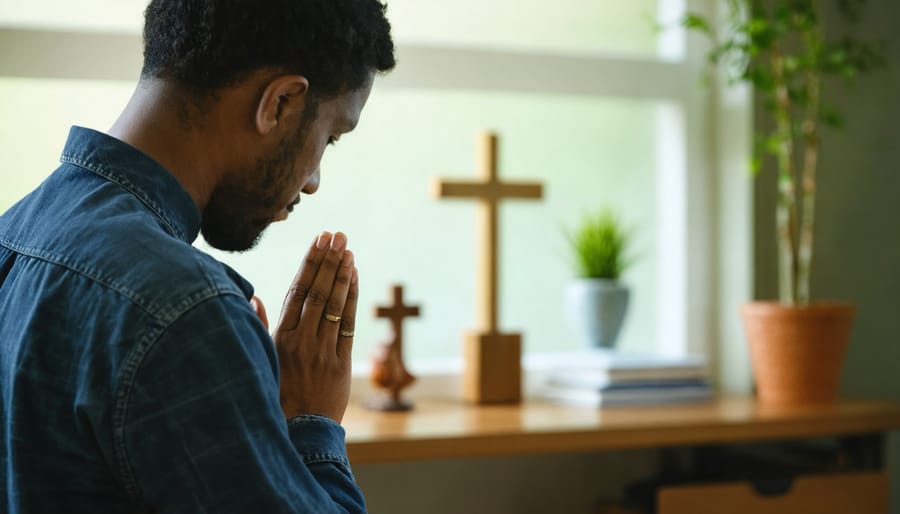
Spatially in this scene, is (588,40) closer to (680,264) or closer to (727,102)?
(727,102)

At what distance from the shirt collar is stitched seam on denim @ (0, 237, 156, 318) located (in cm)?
9

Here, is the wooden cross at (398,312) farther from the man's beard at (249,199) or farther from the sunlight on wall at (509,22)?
the man's beard at (249,199)

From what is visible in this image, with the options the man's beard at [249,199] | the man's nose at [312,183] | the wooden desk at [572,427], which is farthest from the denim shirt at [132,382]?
the wooden desk at [572,427]

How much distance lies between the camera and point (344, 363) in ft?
3.65

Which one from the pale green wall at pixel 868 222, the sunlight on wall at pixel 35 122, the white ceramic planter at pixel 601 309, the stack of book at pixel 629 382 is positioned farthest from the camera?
the pale green wall at pixel 868 222

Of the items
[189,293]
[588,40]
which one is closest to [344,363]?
[189,293]

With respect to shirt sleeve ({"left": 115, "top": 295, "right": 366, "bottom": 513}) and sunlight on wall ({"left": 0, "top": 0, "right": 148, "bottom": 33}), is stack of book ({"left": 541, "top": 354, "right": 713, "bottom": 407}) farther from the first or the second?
shirt sleeve ({"left": 115, "top": 295, "right": 366, "bottom": 513})

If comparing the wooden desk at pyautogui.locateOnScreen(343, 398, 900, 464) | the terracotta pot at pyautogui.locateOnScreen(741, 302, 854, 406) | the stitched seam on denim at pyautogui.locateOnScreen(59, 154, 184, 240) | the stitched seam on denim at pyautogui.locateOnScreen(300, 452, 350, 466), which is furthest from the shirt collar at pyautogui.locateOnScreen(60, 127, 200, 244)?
the terracotta pot at pyautogui.locateOnScreen(741, 302, 854, 406)

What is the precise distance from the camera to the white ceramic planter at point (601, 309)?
2250 mm

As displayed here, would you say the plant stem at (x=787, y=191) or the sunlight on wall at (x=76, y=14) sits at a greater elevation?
the sunlight on wall at (x=76, y=14)

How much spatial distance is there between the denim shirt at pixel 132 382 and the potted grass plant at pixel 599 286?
1427 millimetres

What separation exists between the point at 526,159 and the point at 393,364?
1.98 feet

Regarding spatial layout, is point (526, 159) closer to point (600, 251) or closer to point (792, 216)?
point (600, 251)

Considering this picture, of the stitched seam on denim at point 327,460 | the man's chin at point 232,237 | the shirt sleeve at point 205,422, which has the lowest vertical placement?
the stitched seam on denim at point 327,460
